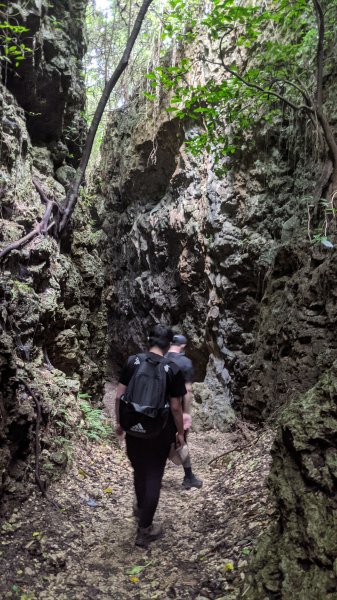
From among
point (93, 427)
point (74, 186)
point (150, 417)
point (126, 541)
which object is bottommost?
point (93, 427)

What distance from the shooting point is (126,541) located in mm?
3527

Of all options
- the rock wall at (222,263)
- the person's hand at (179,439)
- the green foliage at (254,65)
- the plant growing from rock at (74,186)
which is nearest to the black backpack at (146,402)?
the person's hand at (179,439)

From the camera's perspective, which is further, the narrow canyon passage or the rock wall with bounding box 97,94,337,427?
the rock wall with bounding box 97,94,337,427

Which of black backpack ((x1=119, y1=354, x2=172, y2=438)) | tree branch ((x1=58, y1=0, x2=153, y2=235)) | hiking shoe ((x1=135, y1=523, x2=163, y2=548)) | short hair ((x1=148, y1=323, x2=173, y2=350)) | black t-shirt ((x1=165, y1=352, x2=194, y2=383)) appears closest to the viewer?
black backpack ((x1=119, y1=354, x2=172, y2=438))

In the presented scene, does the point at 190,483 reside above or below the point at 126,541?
below

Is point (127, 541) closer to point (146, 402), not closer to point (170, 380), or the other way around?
point (146, 402)

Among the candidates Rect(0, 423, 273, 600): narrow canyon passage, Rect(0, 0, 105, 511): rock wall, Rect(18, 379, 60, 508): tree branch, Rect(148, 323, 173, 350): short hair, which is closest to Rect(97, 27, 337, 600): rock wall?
Rect(0, 423, 273, 600): narrow canyon passage

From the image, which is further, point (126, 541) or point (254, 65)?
point (254, 65)

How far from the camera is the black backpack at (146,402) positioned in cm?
324

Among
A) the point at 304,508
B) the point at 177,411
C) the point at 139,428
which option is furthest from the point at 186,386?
the point at 304,508

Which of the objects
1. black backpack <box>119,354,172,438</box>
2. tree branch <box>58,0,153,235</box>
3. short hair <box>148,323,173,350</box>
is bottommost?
black backpack <box>119,354,172,438</box>

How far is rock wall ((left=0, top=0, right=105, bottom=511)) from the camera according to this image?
3.98 m

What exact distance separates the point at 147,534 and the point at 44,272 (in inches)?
177

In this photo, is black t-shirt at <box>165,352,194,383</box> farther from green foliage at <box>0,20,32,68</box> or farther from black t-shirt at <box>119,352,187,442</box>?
green foliage at <box>0,20,32,68</box>
